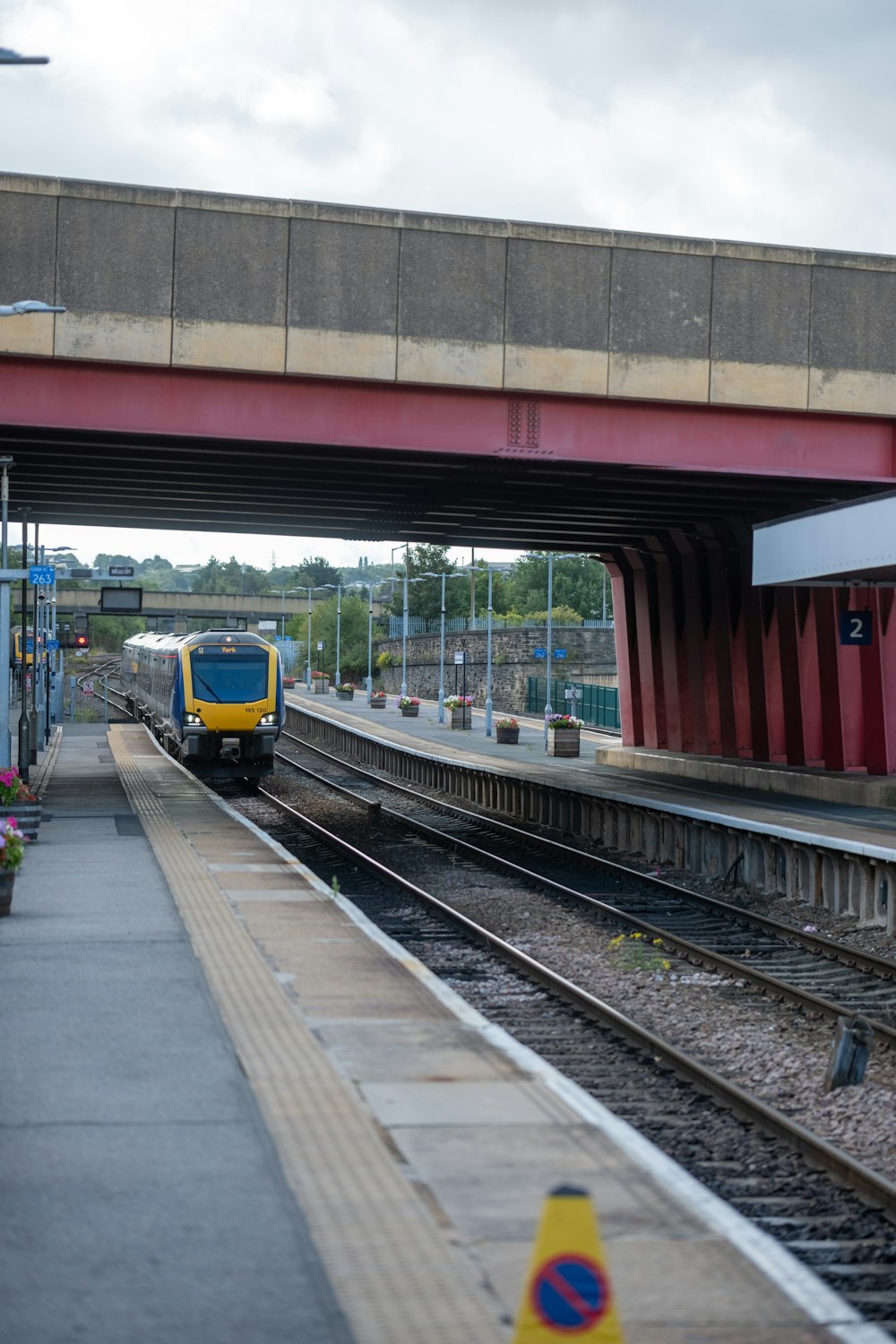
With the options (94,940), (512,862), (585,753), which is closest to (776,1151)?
(94,940)

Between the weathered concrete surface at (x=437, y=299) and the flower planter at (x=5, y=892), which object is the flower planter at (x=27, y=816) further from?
the flower planter at (x=5, y=892)

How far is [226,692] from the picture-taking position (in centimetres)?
3672

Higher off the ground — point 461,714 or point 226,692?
point 226,692

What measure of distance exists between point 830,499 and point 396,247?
33.2ft

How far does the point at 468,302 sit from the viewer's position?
74.2 ft

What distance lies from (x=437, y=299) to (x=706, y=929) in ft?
33.1

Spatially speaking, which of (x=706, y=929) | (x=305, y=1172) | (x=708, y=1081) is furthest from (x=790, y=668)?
(x=305, y=1172)

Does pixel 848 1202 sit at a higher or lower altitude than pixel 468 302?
lower

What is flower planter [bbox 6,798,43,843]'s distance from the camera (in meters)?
22.0

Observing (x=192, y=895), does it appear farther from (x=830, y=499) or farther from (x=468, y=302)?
(x=830, y=499)

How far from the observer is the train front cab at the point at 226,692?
36.6 meters

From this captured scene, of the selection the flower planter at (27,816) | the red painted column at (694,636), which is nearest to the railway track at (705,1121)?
the flower planter at (27,816)

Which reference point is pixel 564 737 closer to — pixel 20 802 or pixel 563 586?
pixel 20 802

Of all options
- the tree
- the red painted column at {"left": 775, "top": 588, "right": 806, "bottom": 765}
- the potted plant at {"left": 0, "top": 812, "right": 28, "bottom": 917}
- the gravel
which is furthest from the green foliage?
the potted plant at {"left": 0, "top": 812, "right": 28, "bottom": 917}
